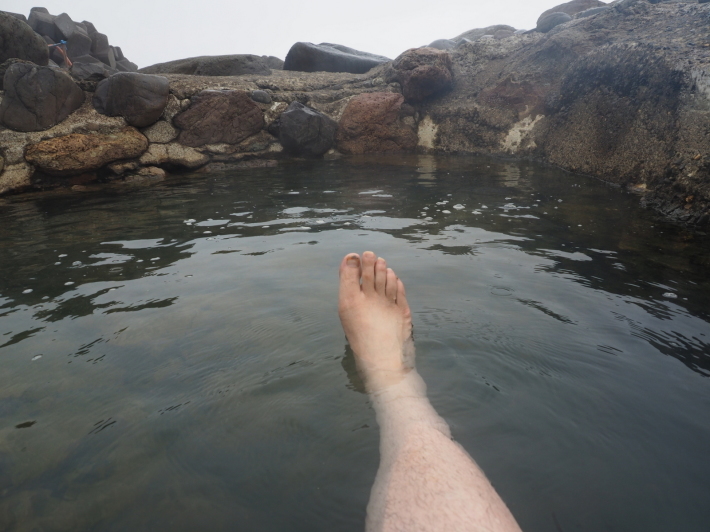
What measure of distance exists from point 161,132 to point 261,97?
6.62 ft

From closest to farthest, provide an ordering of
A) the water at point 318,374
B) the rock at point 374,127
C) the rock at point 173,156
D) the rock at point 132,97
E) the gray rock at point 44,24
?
the water at point 318,374 → the rock at point 132,97 → the rock at point 173,156 → the rock at point 374,127 → the gray rock at point 44,24

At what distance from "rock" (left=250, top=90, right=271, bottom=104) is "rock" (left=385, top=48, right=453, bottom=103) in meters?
2.86

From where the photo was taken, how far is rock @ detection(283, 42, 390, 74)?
11.4 metres

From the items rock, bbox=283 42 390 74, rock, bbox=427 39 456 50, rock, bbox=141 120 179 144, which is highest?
rock, bbox=427 39 456 50

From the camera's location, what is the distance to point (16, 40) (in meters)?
7.34

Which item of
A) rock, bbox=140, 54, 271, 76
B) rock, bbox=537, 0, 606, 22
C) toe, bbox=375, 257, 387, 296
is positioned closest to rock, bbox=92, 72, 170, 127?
rock, bbox=140, 54, 271, 76

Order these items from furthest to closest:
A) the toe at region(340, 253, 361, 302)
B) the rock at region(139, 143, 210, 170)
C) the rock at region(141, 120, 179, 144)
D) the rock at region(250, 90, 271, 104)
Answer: the rock at region(250, 90, 271, 104)
the rock at region(141, 120, 179, 144)
the rock at region(139, 143, 210, 170)
the toe at region(340, 253, 361, 302)

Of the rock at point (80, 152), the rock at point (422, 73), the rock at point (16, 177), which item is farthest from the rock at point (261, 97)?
the rock at point (16, 177)

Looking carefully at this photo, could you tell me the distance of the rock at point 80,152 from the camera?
6.23m

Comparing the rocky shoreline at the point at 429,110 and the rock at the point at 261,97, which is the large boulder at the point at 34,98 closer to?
the rocky shoreline at the point at 429,110

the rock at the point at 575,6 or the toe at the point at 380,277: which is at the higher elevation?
the rock at the point at 575,6

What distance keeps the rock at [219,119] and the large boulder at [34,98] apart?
5.25 ft

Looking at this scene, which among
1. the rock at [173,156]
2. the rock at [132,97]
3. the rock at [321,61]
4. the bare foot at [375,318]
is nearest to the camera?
the bare foot at [375,318]

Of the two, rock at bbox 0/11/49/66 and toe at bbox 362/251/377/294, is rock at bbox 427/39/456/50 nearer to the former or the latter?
rock at bbox 0/11/49/66
